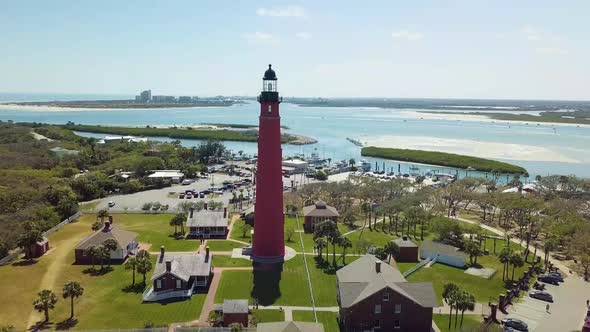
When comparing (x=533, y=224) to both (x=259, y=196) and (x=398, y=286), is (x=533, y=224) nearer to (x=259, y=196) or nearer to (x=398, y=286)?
(x=398, y=286)

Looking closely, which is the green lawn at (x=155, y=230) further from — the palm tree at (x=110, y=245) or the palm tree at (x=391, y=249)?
the palm tree at (x=391, y=249)

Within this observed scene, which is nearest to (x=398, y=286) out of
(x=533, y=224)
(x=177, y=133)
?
(x=533, y=224)

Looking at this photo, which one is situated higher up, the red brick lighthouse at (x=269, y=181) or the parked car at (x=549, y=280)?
the red brick lighthouse at (x=269, y=181)

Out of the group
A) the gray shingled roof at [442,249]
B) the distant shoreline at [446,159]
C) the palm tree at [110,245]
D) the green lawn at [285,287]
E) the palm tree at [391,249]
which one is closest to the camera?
the green lawn at [285,287]

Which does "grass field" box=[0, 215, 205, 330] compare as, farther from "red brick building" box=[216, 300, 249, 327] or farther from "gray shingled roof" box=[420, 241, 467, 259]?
"gray shingled roof" box=[420, 241, 467, 259]

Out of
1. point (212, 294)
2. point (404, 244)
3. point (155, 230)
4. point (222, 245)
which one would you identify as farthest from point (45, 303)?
→ point (404, 244)

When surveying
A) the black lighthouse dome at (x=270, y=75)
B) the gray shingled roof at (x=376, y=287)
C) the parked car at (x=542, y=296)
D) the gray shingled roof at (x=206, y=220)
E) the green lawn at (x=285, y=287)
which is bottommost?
the parked car at (x=542, y=296)

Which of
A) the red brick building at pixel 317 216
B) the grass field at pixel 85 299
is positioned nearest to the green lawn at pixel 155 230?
the grass field at pixel 85 299
